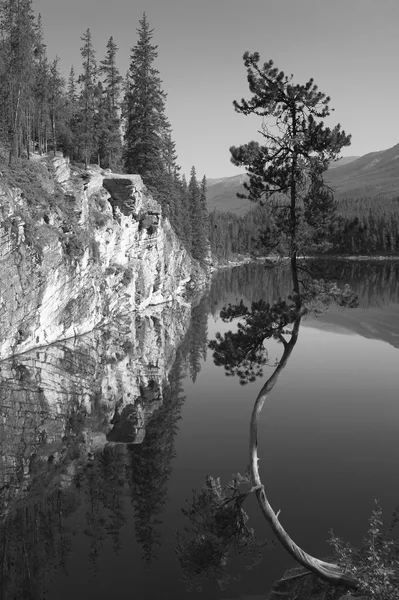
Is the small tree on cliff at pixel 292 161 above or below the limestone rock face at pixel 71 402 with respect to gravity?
above

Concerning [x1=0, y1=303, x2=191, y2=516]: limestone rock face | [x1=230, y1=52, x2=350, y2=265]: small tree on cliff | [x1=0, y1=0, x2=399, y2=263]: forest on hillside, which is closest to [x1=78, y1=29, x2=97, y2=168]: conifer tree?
[x1=0, y1=0, x2=399, y2=263]: forest on hillside

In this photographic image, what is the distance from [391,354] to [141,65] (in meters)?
43.3

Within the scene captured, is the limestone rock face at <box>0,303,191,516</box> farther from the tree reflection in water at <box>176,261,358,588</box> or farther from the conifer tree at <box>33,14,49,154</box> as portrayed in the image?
the conifer tree at <box>33,14,49,154</box>

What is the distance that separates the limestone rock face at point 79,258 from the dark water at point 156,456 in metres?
3.09

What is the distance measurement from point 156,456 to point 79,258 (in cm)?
2436

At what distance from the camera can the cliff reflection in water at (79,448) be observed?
45.0 feet

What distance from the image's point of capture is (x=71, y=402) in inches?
980

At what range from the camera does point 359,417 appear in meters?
23.8

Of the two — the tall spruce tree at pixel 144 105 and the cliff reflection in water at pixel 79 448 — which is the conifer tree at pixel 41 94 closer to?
the tall spruce tree at pixel 144 105

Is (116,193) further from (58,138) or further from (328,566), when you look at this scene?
(328,566)

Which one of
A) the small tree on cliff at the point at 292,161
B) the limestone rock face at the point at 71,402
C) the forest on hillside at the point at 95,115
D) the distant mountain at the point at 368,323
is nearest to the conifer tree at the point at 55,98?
the forest on hillside at the point at 95,115

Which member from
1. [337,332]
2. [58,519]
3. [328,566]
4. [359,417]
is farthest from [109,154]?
[328,566]

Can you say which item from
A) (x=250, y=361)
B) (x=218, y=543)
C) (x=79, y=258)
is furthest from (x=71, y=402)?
(x=79, y=258)

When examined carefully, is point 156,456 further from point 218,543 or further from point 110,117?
point 110,117
